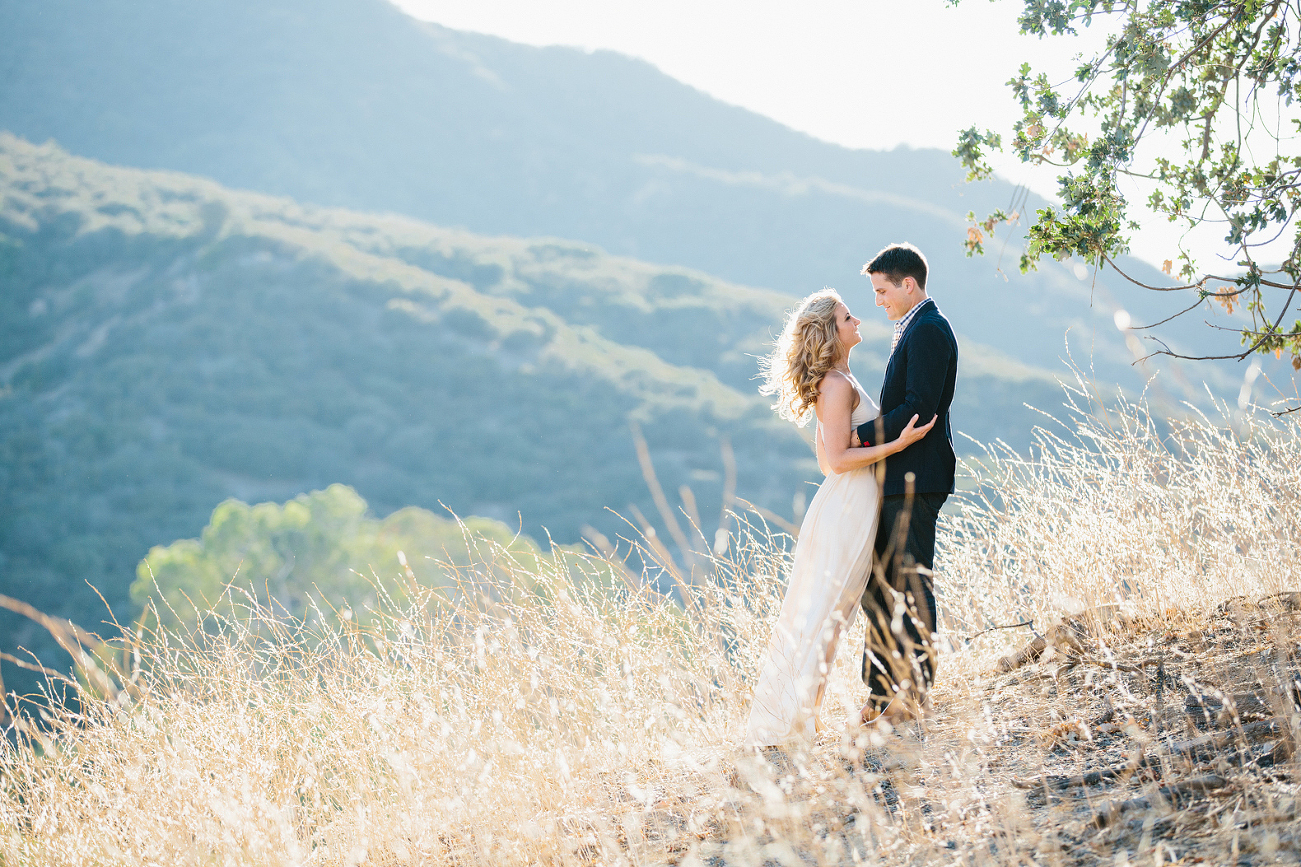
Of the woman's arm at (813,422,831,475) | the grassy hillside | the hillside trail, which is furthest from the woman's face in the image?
the grassy hillside

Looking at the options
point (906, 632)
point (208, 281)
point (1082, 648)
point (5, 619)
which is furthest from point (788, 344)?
point (208, 281)

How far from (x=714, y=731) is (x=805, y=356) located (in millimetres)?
1465

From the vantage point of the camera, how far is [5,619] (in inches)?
2172

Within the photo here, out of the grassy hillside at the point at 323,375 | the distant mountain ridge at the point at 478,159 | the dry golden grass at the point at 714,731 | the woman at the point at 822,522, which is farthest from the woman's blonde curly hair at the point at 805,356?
the distant mountain ridge at the point at 478,159

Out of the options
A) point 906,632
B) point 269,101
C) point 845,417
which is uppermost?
point 269,101

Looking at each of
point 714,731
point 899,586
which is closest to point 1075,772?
point 899,586

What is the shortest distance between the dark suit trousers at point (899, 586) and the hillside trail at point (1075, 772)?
21 centimetres

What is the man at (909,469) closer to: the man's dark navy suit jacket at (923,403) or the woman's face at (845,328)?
the man's dark navy suit jacket at (923,403)

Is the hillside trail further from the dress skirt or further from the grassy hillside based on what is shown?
the grassy hillside

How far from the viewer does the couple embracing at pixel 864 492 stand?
9.93 feet

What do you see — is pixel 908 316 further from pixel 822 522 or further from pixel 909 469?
pixel 822 522

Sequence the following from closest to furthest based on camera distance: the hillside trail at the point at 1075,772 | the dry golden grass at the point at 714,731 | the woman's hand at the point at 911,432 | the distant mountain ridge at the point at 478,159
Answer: the hillside trail at the point at 1075,772
the dry golden grass at the point at 714,731
the woman's hand at the point at 911,432
the distant mountain ridge at the point at 478,159

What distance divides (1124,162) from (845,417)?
6.16ft

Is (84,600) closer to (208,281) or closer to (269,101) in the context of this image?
(208,281)
